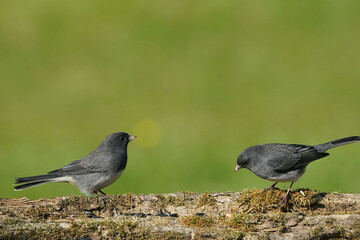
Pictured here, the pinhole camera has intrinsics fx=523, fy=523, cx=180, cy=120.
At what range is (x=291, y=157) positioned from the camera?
18.6ft

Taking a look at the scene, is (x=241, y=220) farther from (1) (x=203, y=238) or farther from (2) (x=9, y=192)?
(2) (x=9, y=192)

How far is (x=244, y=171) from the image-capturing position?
26.5 ft

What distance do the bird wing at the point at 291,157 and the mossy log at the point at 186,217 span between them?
451 millimetres

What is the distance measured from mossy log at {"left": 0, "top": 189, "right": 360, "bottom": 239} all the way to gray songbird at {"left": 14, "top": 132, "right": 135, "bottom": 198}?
14.1 inches

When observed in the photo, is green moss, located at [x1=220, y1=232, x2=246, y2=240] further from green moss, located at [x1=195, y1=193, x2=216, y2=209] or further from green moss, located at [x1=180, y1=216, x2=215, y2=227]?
green moss, located at [x1=195, y1=193, x2=216, y2=209]

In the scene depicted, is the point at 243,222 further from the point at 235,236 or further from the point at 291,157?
the point at 291,157

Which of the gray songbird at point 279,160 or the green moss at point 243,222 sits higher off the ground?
the gray songbird at point 279,160


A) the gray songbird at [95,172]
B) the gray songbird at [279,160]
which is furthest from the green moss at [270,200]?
the gray songbird at [95,172]

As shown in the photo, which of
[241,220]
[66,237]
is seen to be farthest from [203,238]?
[66,237]

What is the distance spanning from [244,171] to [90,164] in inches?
125

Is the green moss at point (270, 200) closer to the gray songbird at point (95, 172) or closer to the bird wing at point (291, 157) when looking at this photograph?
the bird wing at point (291, 157)

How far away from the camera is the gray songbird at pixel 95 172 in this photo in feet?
17.8

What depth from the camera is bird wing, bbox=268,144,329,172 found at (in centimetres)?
559

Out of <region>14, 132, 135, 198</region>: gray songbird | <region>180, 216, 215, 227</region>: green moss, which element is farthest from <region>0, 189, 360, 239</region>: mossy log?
<region>14, 132, 135, 198</region>: gray songbird
